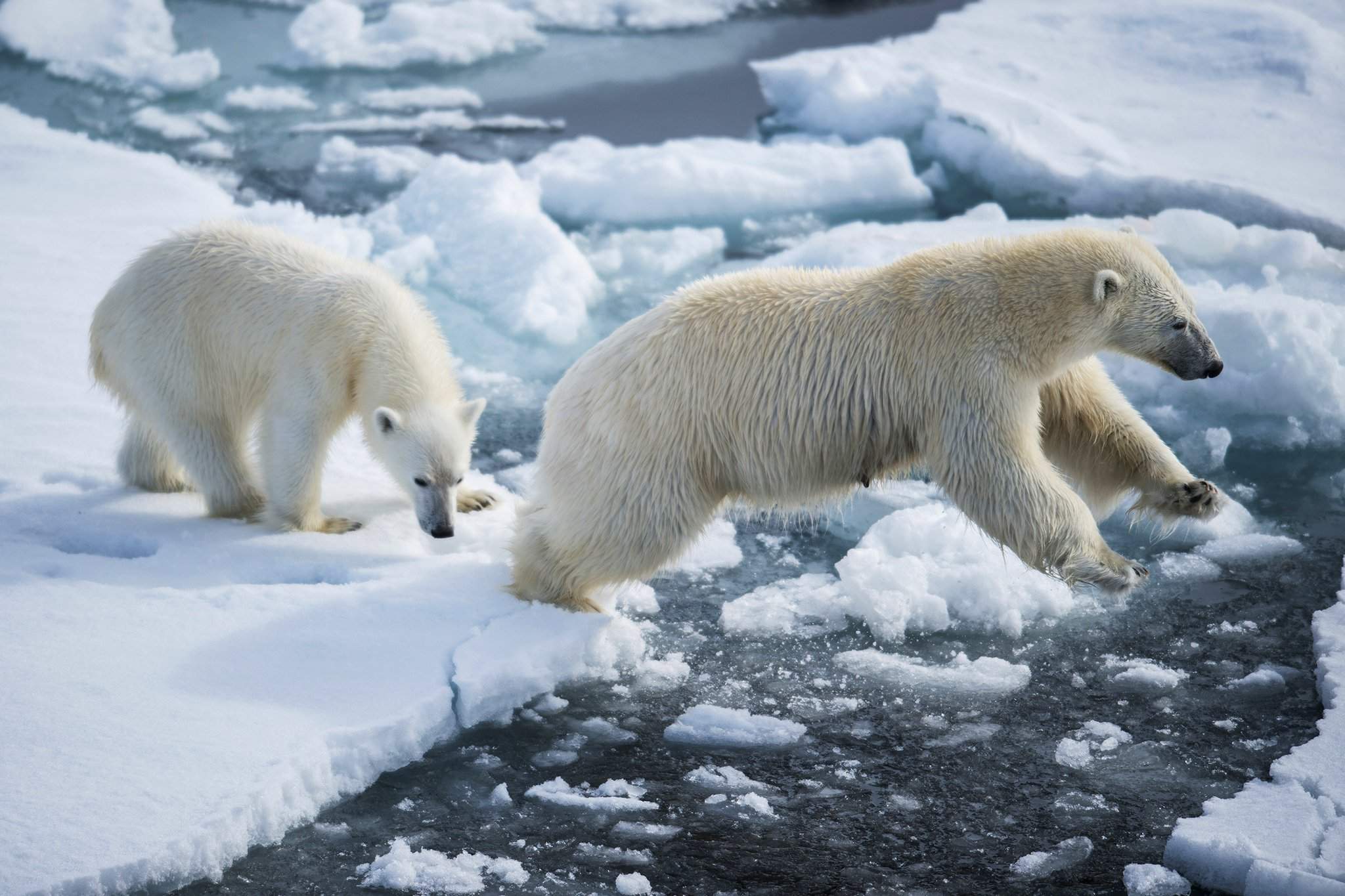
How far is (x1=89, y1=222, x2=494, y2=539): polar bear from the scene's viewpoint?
4660mm

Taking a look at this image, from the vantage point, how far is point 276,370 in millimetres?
4727

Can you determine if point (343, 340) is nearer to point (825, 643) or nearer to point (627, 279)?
point (825, 643)

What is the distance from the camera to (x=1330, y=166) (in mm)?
8508

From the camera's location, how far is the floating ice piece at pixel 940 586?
4.51 m

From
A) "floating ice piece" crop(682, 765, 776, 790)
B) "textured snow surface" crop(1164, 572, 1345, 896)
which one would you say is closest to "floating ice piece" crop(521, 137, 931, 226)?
"floating ice piece" crop(682, 765, 776, 790)

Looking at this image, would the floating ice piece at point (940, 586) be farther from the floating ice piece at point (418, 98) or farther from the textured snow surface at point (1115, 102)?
the floating ice piece at point (418, 98)

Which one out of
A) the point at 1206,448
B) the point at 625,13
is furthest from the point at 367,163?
the point at 1206,448

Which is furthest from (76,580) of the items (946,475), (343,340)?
(946,475)

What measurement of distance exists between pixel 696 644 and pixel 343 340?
1.68 meters

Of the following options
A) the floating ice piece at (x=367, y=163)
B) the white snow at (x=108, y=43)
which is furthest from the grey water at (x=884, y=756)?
the white snow at (x=108, y=43)

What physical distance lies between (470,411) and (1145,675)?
8.20 ft

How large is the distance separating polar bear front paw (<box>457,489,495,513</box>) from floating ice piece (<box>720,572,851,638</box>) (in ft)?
3.71

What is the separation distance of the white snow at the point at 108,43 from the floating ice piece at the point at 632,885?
9.13 metres

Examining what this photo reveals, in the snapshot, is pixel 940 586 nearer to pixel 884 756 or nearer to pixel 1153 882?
pixel 884 756
